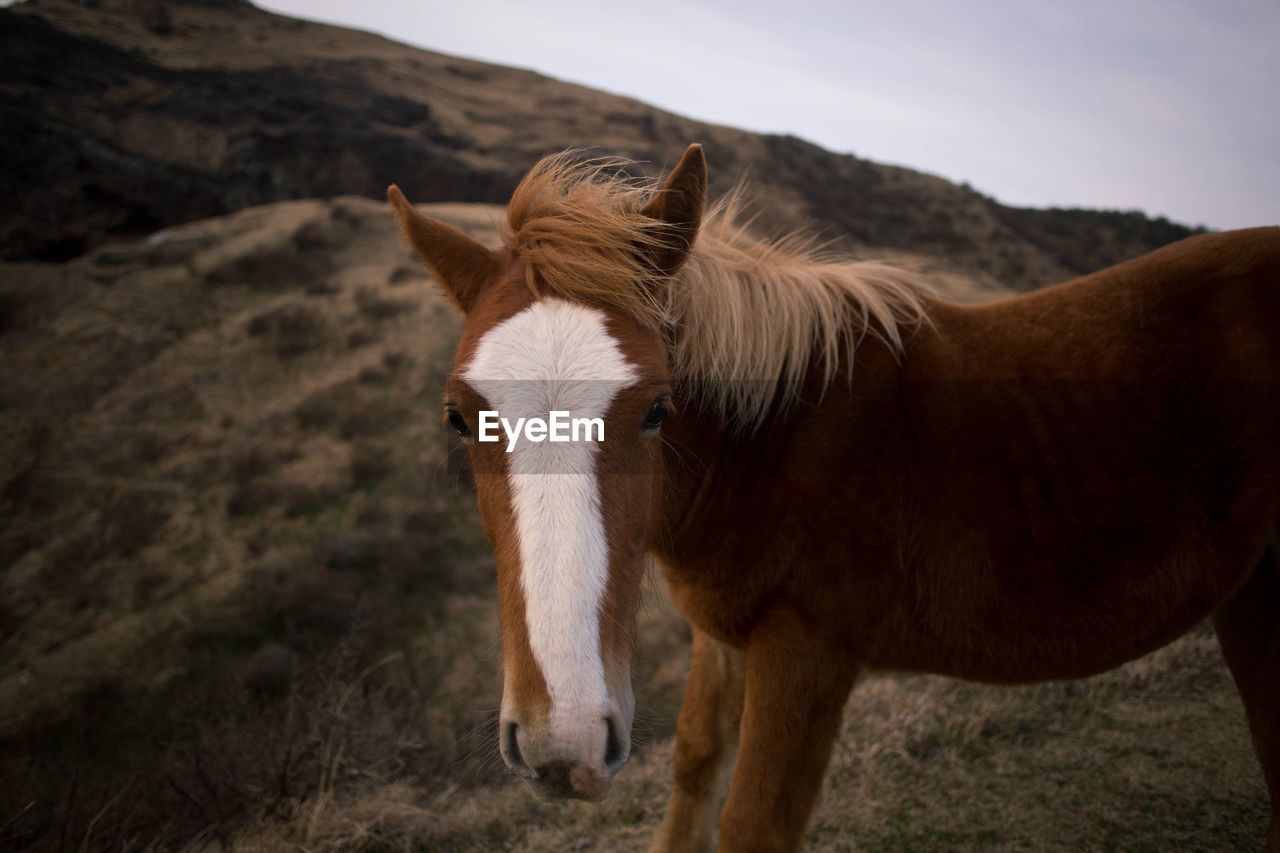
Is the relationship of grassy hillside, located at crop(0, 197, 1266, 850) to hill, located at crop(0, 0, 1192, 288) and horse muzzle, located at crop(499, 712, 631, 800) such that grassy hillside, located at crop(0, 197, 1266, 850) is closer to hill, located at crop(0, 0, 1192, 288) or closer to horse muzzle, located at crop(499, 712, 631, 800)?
horse muzzle, located at crop(499, 712, 631, 800)

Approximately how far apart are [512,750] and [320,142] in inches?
1398

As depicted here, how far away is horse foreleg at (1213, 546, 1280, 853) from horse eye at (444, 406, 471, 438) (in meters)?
3.17

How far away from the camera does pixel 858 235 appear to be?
108ft

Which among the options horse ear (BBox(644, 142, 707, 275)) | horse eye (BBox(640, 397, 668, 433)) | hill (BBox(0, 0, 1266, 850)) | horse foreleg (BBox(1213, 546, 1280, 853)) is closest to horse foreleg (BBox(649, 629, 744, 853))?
hill (BBox(0, 0, 1266, 850))

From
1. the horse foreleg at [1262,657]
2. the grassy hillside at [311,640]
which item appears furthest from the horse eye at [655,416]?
the horse foreleg at [1262,657]

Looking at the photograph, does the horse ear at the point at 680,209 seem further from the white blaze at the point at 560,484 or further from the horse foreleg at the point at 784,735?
the horse foreleg at the point at 784,735

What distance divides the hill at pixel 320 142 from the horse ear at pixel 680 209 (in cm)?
2163

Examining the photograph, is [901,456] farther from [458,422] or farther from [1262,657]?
[1262,657]

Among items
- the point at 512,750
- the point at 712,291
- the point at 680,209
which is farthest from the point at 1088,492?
the point at 512,750

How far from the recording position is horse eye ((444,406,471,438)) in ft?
5.63

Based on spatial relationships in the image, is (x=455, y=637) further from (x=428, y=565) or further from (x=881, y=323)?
(x=881, y=323)

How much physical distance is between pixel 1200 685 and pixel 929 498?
3.83 metres

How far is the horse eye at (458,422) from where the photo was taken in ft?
5.63

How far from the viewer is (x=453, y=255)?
200 cm
